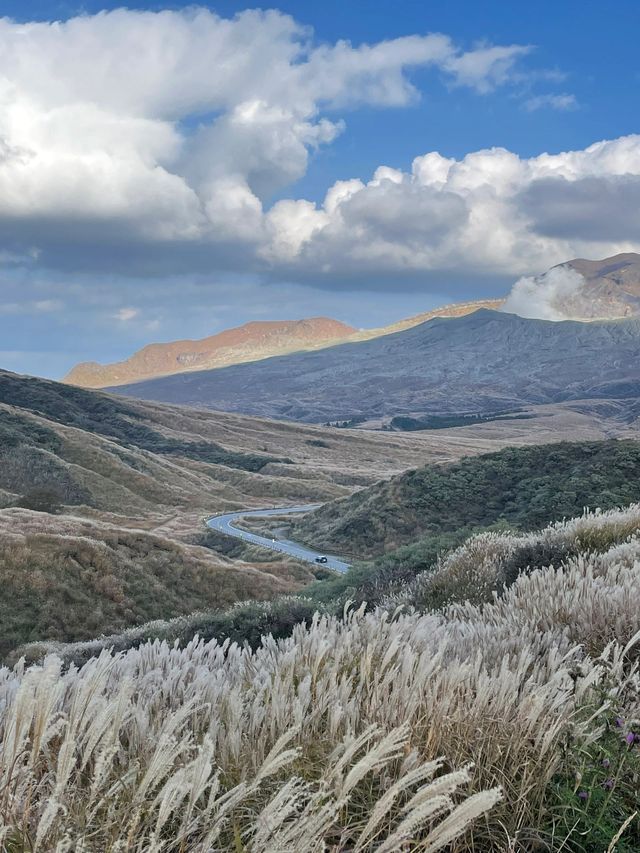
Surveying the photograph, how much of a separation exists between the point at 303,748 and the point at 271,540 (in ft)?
196

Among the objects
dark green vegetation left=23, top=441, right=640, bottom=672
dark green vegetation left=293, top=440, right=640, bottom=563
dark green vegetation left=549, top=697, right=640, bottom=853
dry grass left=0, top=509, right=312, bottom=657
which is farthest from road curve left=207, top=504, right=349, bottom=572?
dark green vegetation left=549, top=697, right=640, bottom=853

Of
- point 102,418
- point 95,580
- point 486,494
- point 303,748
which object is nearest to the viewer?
point 303,748

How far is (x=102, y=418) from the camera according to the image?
140750 millimetres

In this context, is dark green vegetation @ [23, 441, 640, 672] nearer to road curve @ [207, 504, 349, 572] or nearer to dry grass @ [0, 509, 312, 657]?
road curve @ [207, 504, 349, 572]

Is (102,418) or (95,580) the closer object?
(95,580)

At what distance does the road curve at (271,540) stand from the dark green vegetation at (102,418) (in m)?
35.1

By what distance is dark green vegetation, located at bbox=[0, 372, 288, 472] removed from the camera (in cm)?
12444

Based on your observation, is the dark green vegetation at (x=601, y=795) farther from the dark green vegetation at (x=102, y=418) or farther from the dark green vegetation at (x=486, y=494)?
the dark green vegetation at (x=102, y=418)

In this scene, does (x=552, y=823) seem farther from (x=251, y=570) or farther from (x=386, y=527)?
(x=386, y=527)

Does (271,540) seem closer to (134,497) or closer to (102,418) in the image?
(134,497)

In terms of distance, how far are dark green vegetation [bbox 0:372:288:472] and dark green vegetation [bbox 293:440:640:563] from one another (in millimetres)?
60440

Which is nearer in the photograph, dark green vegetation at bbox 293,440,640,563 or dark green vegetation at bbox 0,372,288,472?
dark green vegetation at bbox 293,440,640,563

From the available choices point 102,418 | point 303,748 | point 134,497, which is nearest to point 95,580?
point 303,748

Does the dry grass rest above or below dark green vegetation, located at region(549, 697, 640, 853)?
below
